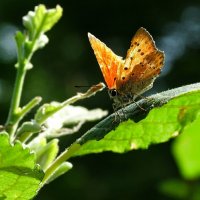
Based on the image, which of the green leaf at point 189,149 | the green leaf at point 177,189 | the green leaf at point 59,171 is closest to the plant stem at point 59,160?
the green leaf at point 59,171

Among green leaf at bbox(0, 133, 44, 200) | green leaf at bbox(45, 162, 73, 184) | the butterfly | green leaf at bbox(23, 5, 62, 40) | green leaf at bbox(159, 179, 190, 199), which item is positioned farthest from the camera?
green leaf at bbox(159, 179, 190, 199)

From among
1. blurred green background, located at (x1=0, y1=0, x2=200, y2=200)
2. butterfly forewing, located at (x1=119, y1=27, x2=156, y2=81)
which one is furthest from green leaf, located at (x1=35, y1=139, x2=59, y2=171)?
blurred green background, located at (x1=0, y1=0, x2=200, y2=200)

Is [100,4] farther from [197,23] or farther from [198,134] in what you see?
[198,134]

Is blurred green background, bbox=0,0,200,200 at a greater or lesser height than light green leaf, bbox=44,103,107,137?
greater

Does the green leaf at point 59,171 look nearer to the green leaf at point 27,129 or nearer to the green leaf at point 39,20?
the green leaf at point 27,129

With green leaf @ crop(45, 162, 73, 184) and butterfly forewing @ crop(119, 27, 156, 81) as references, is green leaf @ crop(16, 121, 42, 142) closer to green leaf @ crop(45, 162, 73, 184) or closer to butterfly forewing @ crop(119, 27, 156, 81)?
green leaf @ crop(45, 162, 73, 184)

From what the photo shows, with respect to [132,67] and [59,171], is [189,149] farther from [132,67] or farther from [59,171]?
[59,171]

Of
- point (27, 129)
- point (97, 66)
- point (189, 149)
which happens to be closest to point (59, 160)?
point (27, 129)
